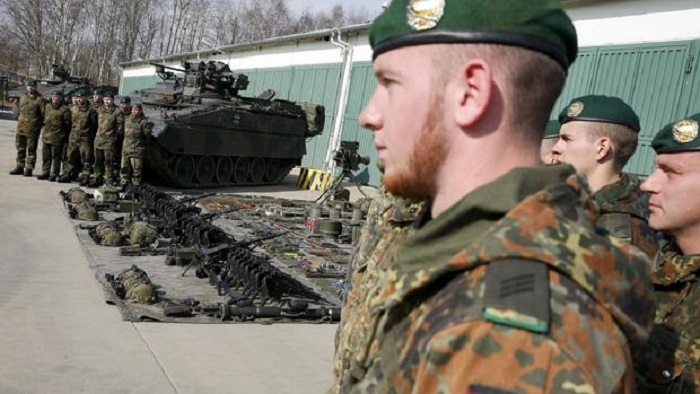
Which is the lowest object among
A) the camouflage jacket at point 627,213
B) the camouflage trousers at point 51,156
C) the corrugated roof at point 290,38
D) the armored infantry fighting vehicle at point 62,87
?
the camouflage trousers at point 51,156

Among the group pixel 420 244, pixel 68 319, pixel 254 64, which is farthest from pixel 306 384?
pixel 254 64

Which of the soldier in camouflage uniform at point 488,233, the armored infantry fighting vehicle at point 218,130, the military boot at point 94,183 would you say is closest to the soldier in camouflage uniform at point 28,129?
the military boot at point 94,183

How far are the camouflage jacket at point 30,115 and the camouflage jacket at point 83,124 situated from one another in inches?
26.6

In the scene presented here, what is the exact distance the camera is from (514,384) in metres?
0.94

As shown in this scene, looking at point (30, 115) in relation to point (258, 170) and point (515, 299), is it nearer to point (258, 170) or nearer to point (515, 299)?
point (258, 170)

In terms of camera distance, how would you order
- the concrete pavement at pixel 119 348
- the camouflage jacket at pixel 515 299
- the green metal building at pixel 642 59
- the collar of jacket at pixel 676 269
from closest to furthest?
the camouflage jacket at pixel 515 299 → the collar of jacket at pixel 676 269 → the concrete pavement at pixel 119 348 → the green metal building at pixel 642 59

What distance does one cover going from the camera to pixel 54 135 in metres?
13.8

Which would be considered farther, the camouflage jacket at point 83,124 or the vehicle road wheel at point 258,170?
the vehicle road wheel at point 258,170

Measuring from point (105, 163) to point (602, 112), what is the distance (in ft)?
40.0

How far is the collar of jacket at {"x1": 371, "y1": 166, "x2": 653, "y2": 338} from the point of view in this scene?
1037 mm

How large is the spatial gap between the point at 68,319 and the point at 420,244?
494cm

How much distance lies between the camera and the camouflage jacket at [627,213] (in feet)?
9.27

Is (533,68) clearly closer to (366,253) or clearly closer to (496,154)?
(496,154)

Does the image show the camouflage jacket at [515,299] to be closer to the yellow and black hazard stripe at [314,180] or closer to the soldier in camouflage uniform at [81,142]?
the soldier in camouflage uniform at [81,142]
